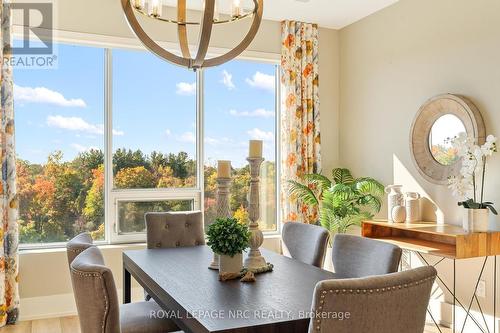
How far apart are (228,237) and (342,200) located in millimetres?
2415

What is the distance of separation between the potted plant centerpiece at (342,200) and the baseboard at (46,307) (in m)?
2.27

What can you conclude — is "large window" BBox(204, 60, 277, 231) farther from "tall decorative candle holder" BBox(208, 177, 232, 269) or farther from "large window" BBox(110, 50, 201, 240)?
"tall decorative candle holder" BBox(208, 177, 232, 269)

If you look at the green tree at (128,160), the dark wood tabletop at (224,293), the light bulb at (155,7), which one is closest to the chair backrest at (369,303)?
the dark wood tabletop at (224,293)

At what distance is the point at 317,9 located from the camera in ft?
14.6

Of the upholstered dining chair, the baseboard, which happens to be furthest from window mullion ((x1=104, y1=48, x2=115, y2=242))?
the upholstered dining chair

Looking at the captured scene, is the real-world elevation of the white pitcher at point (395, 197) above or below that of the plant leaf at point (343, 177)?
below

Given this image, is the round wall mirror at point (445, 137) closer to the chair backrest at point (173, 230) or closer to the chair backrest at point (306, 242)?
Answer: the chair backrest at point (306, 242)

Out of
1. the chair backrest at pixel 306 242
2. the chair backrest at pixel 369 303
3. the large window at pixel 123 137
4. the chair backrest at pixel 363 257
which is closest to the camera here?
the chair backrest at pixel 369 303

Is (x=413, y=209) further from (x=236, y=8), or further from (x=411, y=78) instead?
(x=236, y=8)

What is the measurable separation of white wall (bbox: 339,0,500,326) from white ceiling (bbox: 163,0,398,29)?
130 millimetres

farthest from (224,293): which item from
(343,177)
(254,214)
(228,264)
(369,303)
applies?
Answer: (343,177)

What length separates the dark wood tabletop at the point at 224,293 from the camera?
62.7 inches

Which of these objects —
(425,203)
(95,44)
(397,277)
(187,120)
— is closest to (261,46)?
(187,120)

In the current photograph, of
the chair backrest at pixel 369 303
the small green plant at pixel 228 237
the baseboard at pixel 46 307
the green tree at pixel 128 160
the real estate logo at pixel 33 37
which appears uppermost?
the real estate logo at pixel 33 37
